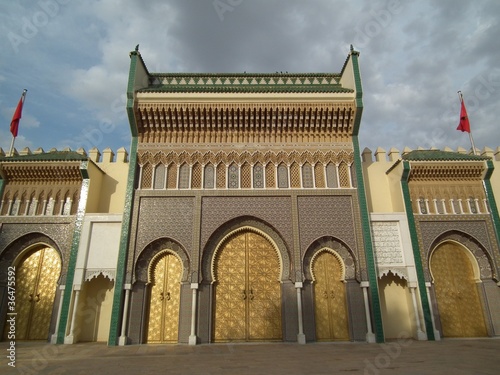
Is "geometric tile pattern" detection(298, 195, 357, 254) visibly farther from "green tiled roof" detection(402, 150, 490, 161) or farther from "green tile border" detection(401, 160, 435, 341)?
"green tiled roof" detection(402, 150, 490, 161)

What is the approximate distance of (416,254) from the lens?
9117 millimetres

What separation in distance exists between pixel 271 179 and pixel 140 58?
546 cm

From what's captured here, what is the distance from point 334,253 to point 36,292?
8097mm

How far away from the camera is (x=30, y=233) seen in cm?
934

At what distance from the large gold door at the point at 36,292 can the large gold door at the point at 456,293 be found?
1046 cm

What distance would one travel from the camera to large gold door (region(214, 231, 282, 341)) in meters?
8.41

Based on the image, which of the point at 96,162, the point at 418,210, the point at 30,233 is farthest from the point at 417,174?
the point at 30,233

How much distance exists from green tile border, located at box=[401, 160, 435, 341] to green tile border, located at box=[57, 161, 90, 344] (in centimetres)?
904

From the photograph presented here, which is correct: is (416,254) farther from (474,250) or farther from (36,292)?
(36,292)

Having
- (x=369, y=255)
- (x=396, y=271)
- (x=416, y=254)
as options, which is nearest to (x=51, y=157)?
(x=369, y=255)

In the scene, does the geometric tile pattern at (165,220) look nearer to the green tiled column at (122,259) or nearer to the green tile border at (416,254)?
the green tiled column at (122,259)

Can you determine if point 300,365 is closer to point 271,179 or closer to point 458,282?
point 271,179

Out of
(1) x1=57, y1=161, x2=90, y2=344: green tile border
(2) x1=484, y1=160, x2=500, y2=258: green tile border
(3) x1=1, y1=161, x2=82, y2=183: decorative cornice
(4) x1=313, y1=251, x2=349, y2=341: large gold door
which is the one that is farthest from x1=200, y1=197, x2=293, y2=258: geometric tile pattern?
(2) x1=484, y1=160, x2=500, y2=258: green tile border

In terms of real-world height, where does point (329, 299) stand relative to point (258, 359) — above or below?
above
